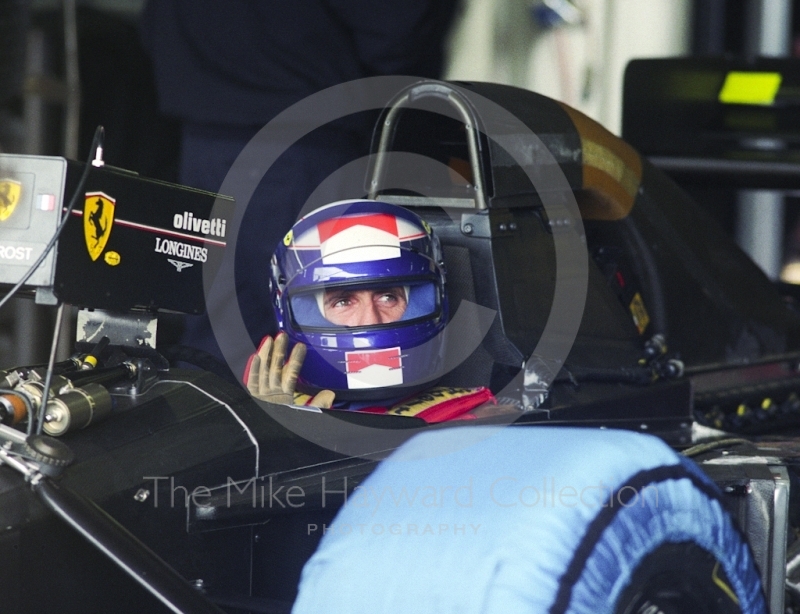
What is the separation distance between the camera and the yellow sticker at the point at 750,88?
3203 millimetres

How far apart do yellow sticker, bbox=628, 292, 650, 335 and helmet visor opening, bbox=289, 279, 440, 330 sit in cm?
62

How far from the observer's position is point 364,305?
6.86ft

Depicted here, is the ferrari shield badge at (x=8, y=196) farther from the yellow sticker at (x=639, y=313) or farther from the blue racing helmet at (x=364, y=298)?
the yellow sticker at (x=639, y=313)

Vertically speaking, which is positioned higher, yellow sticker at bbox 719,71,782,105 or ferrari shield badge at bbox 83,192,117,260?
yellow sticker at bbox 719,71,782,105

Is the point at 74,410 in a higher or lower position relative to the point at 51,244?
lower

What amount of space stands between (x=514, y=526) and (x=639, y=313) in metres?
1.42

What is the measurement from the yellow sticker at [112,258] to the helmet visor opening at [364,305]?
600 mm

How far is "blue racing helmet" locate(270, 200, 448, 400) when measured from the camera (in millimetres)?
2021

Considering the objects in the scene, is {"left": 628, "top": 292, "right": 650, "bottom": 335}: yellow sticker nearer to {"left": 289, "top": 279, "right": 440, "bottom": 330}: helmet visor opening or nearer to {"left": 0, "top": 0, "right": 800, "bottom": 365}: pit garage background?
{"left": 289, "top": 279, "right": 440, "bottom": 330}: helmet visor opening

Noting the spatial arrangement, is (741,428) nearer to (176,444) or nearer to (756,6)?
(176,444)

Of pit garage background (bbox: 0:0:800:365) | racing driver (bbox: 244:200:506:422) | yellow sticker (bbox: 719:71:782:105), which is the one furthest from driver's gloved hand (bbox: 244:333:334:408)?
yellow sticker (bbox: 719:71:782:105)

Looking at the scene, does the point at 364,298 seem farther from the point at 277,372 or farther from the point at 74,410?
the point at 74,410

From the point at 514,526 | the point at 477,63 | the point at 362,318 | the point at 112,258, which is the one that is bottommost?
the point at 514,526

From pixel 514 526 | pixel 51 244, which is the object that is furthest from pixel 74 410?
pixel 514 526
